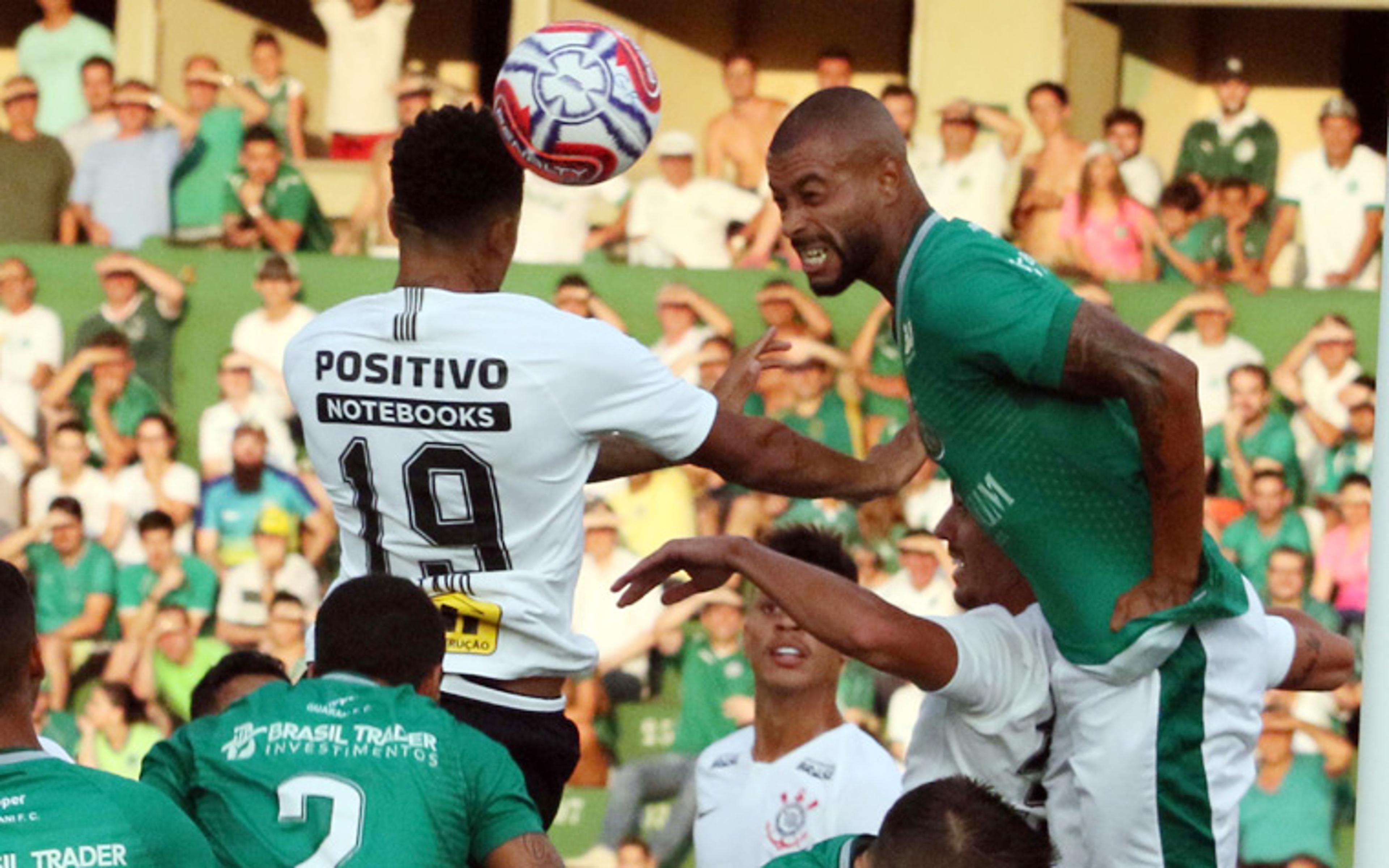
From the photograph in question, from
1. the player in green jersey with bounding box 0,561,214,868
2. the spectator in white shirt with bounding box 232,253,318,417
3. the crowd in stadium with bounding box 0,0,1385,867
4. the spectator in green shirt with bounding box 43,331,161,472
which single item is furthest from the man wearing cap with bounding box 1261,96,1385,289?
the player in green jersey with bounding box 0,561,214,868

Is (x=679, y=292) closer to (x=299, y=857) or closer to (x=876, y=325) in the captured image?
(x=876, y=325)

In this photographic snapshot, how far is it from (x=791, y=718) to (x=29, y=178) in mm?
9160

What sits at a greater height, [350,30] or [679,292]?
[350,30]

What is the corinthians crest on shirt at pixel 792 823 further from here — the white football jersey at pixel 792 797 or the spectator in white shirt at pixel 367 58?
the spectator in white shirt at pixel 367 58

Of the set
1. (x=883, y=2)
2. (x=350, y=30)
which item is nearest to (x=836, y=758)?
(x=350, y=30)

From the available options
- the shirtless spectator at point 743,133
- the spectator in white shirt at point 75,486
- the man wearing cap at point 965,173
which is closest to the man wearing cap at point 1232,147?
the man wearing cap at point 965,173

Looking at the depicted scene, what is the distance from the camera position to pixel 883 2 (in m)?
19.2

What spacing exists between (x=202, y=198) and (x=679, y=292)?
3388 mm

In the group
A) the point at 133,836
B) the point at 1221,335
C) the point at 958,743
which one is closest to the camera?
the point at 133,836

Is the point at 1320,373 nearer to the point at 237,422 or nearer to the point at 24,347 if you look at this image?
the point at 237,422

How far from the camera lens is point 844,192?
509 cm

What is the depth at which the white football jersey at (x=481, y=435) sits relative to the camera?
5.22m

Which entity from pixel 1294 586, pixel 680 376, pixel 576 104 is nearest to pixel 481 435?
pixel 576 104

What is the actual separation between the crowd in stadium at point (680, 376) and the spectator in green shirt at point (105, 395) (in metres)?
0.02
